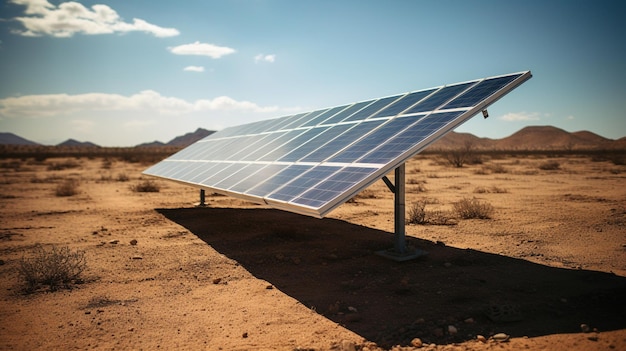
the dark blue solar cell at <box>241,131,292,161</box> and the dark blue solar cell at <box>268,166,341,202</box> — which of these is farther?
the dark blue solar cell at <box>241,131,292,161</box>

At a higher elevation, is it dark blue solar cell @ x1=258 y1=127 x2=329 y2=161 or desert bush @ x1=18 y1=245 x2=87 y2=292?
dark blue solar cell @ x1=258 y1=127 x2=329 y2=161

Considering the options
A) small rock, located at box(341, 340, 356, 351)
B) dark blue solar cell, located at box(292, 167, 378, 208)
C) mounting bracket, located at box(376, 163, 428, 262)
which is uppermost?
dark blue solar cell, located at box(292, 167, 378, 208)

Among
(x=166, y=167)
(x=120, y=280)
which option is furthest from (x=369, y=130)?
(x=166, y=167)

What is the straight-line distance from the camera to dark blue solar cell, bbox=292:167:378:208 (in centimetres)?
626

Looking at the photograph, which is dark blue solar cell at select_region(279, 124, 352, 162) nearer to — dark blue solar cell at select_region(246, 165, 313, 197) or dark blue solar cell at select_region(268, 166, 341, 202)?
dark blue solar cell at select_region(246, 165, 313, 197)

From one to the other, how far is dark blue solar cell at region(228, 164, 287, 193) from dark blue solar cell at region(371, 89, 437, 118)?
3018 mm

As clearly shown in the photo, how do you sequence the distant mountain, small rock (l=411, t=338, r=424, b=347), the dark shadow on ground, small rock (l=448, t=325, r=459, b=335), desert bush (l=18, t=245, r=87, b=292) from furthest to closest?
the distant mountain
desert bush (l=18, t=245, r=87, b=292)
the dark shadow on ground
small rock (l=448, t=325, r=459, b=335)
small rock (l=411, t=338, r=424, b=347)

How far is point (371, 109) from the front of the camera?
432 inches

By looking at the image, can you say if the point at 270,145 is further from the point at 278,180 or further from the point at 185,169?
the point at 185,169

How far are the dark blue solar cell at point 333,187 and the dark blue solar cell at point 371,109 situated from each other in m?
3.75

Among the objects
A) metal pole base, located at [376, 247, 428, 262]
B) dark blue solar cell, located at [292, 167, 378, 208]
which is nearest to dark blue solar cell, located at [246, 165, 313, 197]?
dark blue solar cell, located at [292, 167, 378, 208]

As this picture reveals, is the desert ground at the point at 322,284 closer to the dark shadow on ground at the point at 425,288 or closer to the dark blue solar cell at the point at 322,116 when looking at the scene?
the dark shadow on ground at the point at 425,288

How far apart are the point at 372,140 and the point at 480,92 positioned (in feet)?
7.79

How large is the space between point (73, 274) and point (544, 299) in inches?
358
